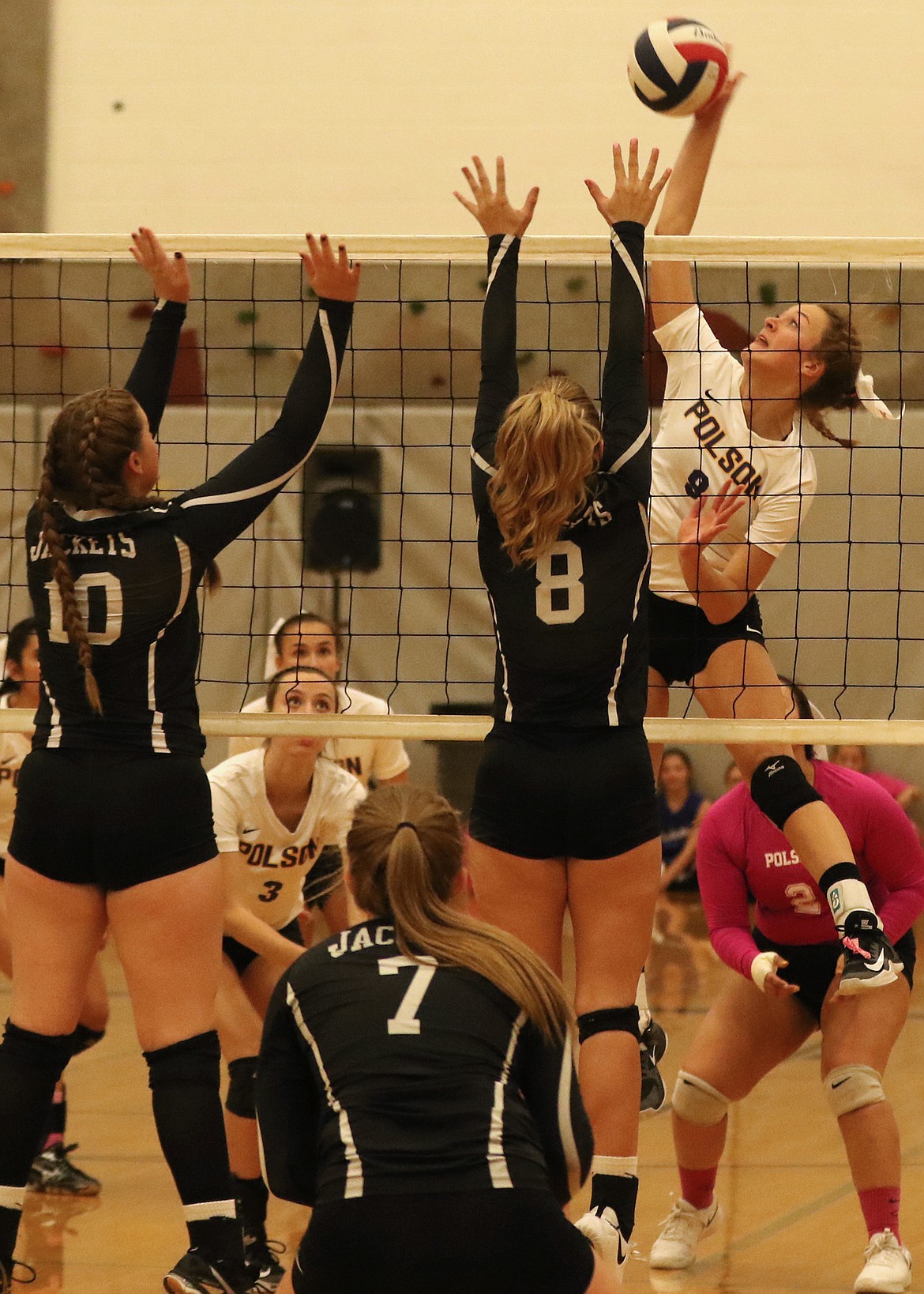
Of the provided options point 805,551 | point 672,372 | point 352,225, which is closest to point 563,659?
point 672,372

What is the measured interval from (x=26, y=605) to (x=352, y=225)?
3.36m

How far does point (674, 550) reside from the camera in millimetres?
4363

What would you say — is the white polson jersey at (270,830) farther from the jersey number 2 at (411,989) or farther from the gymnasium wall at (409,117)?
the gymnasium wall at (409,117)

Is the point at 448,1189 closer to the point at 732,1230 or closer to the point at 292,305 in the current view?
the point at 732,1230

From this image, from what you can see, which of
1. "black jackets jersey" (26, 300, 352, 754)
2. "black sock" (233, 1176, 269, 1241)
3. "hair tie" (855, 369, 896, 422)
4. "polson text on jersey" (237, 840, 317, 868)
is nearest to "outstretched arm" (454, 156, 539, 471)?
"black jackets jersey" (26, 300, 352, 754)

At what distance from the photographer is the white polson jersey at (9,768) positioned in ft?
17.4

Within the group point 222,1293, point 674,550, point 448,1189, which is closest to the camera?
point 448,1189

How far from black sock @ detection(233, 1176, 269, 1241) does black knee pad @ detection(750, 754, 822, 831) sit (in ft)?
5.53

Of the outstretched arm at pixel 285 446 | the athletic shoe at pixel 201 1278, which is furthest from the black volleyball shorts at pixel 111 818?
the athletic shoe at pixel 201 1278

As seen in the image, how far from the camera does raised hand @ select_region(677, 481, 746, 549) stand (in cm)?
409

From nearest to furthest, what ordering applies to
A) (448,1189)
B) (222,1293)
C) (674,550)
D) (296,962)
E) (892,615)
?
(448,1189), (296,962), (222,1293), (674,550), (892,615)

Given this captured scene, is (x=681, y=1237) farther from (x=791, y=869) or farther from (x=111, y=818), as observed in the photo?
(x=111, y=818)

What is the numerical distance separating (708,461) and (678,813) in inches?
253

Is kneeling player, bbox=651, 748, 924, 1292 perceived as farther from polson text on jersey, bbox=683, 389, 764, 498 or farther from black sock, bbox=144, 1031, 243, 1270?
black sock, bbox=144, 1031, 243, 1270
